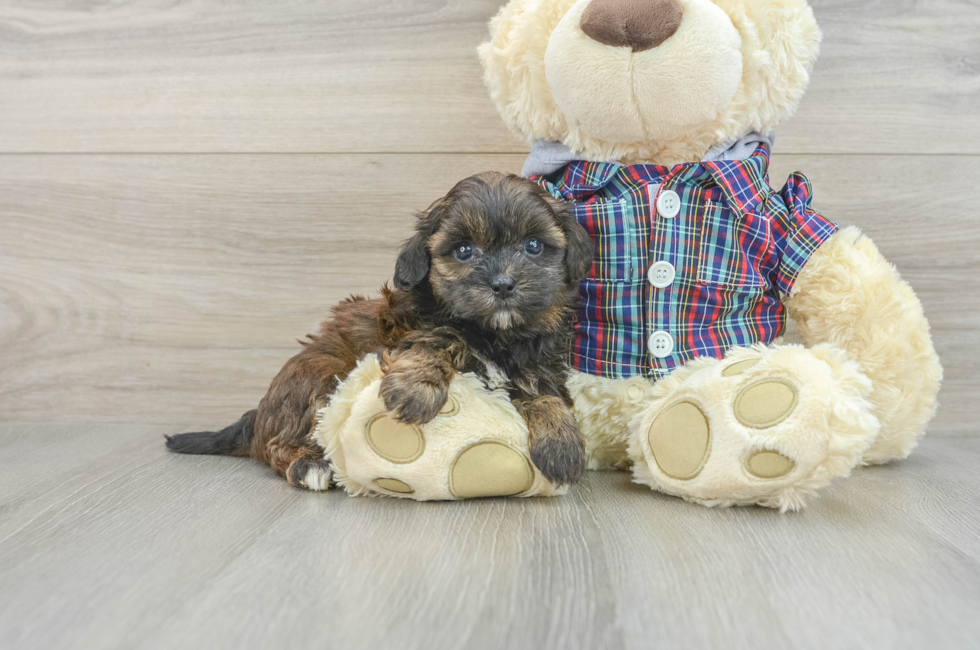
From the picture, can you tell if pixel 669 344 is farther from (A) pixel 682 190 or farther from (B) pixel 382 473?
(B) pixel 382 473

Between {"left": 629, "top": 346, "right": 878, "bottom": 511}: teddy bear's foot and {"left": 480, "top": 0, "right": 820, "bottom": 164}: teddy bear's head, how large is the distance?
0.54 metres

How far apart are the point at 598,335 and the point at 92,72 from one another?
5.95 ft

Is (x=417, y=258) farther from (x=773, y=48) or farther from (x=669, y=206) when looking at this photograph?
(x=773, y=48)

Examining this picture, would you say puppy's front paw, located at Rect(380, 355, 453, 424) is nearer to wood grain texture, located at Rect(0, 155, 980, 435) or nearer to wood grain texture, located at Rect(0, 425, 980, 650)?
wood grain texture, located at Rect(0, 425, 980, 650)

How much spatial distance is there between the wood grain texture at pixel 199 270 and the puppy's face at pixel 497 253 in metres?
0.81

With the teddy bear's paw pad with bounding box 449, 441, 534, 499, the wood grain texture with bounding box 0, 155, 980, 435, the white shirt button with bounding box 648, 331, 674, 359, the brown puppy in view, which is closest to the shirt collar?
the brown puppy

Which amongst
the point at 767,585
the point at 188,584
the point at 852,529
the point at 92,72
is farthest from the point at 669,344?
the point at 92,72

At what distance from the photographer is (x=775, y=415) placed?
53.1 inches

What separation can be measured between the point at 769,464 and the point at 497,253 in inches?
25.6

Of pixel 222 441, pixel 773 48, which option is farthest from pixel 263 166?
pixel 773 48

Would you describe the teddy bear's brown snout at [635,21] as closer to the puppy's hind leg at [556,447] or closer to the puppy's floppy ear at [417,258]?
the puppy's floppy ear at [417,258]

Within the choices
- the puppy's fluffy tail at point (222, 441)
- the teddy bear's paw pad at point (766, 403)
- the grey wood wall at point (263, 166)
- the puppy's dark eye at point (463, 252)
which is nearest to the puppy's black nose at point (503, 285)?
the puppy's dark eye at point (463, 252)

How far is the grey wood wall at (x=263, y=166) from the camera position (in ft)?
7.08

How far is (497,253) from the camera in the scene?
1.42 meters
